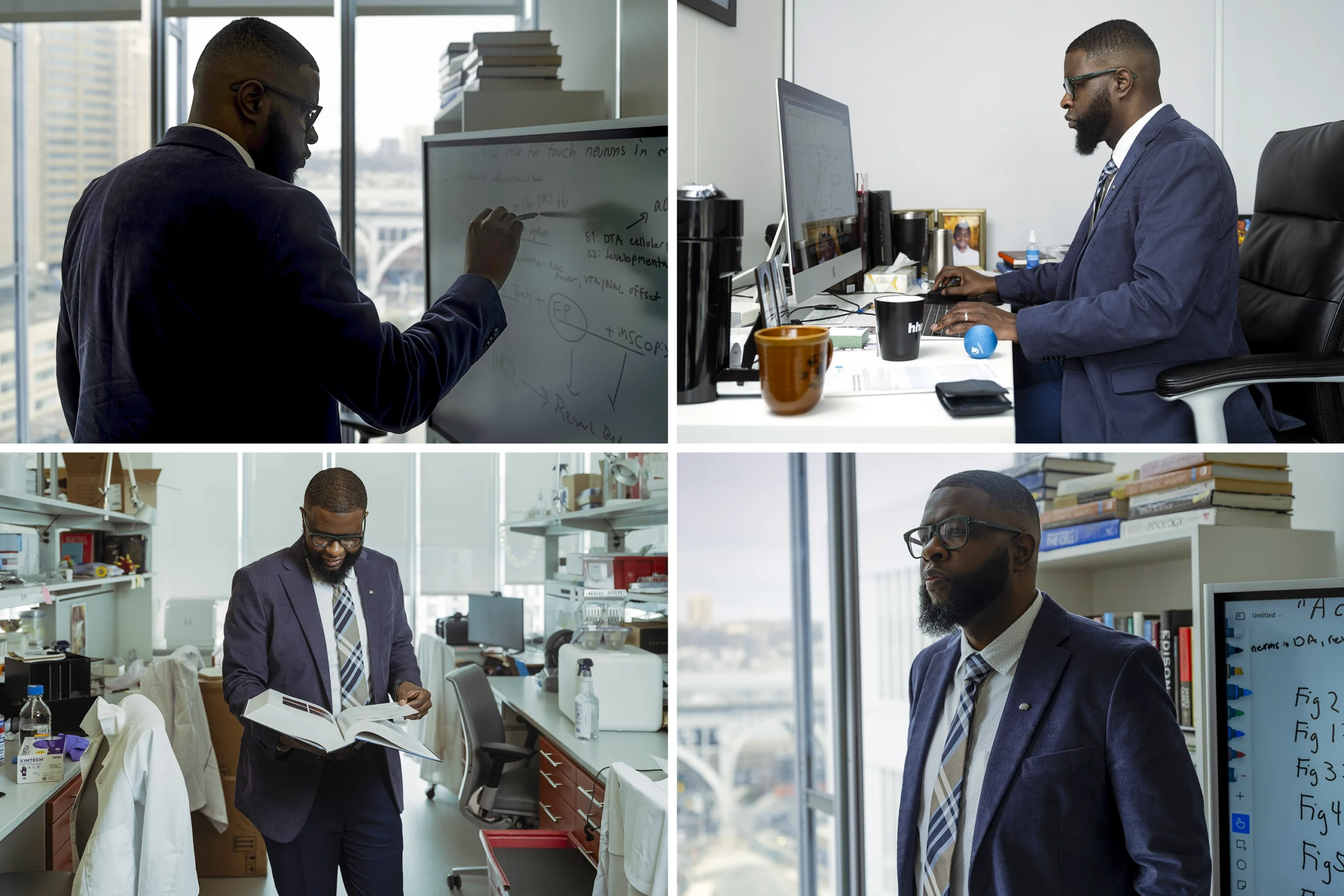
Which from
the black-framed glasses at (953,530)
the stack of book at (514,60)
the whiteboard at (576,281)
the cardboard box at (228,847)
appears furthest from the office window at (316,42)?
the black-framed glasses at (953,530)

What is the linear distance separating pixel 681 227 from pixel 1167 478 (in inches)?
43.0

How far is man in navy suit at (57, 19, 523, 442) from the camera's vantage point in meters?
1.17

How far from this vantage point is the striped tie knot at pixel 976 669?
1.28 m

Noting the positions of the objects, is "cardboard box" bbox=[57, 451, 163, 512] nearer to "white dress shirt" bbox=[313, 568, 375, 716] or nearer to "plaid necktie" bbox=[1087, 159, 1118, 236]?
"white dress shirt" bbox=[313, 568, 375, 716]

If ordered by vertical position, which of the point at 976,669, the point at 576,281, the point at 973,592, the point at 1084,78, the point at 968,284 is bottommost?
the point at 976,669

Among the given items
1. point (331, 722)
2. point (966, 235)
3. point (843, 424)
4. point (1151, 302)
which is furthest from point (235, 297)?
point (966, 235)

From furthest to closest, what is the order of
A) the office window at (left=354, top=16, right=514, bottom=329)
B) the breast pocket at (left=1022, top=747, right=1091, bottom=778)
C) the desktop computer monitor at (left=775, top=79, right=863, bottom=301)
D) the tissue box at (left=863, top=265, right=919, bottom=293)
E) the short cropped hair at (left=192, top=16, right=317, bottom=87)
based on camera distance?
the office window at (left=354, top=16, right=514, bottom=329)
the tissue box at (left=863, top=265, right=919, bottom=293)
the desktop computer monitor at (left=775, top=79, right=863, bottom=301)
the short cropped hair at (left=192, top=16, right=317, bottom=87)
the breast pocket at (left=1022, top=747, right=1091, bottom=778)

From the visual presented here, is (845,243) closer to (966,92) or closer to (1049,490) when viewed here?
(1049,490)

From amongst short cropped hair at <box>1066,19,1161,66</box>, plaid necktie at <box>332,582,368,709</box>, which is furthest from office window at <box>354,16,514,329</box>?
plaid necktie at <box>332,582,368,709</box>

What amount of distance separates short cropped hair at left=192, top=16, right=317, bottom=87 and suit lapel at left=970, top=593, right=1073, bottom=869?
1.33 metres

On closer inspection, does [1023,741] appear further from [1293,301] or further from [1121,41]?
[1121,41]

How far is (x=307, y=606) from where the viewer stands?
3.76 feet

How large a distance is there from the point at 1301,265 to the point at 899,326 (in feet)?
3.32

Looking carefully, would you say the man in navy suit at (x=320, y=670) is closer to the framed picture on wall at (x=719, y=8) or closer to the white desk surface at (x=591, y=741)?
the white desk surface at (x=591, y=741)
